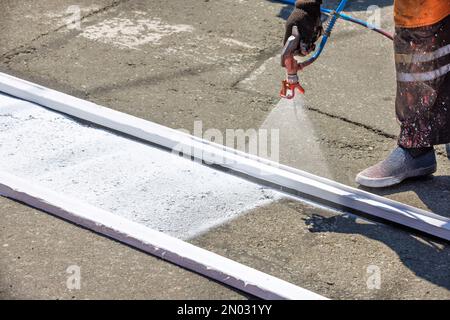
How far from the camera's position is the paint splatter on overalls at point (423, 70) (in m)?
4.44

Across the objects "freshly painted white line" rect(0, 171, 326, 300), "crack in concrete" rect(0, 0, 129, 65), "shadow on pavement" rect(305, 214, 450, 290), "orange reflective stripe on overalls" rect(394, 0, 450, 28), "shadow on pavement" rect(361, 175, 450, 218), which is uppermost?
"orange reflective stripe on overalls" rect(394, 0, 450, 28)

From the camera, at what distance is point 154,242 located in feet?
13.7

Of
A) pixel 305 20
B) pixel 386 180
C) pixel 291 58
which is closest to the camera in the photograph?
pixel 305 20

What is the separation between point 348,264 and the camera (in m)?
4.16

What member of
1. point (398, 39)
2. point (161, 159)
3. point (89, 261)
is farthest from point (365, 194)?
point (89, 261)

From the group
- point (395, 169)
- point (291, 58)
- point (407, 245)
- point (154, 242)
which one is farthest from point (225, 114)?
point (407, 245)

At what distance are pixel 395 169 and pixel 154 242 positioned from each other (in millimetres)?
1446

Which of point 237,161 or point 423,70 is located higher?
point 423,70

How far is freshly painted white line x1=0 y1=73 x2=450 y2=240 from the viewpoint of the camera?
4473mm

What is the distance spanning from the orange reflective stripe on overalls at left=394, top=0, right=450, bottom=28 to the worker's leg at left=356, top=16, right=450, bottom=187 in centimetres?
3

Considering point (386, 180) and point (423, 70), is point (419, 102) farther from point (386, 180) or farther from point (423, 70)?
point (386, 180)

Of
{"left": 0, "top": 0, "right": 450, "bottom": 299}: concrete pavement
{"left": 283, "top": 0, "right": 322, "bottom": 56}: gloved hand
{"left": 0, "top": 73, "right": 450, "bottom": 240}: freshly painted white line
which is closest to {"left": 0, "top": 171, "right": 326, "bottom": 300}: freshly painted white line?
{"left": 0, "top": 0, "right": 450, "bottom": 299}: concrete pavement

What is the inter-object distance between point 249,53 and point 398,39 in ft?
5.91

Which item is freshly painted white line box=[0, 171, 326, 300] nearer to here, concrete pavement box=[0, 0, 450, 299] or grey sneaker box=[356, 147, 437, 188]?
concrete pavement box=[0, 0, 450, 299]
